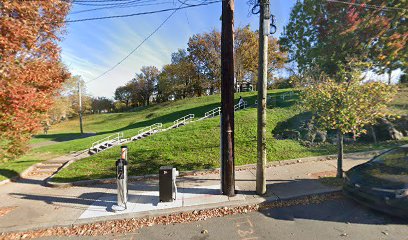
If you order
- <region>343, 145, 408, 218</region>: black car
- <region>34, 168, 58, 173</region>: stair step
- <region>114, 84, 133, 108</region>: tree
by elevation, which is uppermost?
<region>114, 84, 133, 108</region>: tree

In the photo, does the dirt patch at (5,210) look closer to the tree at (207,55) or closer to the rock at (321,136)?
the rock at (321,136)

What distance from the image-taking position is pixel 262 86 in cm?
615

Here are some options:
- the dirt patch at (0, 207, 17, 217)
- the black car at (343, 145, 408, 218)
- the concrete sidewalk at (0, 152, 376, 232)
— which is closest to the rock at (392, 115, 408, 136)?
the concrete sidewalk at (0, 152, 376, 232)

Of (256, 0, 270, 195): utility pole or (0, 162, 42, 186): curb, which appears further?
(0, 162, 42, 186): curb

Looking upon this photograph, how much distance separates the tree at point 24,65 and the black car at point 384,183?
320 inches

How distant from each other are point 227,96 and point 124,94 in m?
79.2

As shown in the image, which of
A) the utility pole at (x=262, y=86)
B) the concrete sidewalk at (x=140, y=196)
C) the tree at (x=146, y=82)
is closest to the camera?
the concrete sidewalk at (x=140, y=196)

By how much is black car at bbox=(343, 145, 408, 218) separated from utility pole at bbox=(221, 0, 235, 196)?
3.07 metres

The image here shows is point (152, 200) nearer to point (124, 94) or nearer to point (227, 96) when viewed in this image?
point (227, 96)

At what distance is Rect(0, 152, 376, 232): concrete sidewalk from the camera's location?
5.75m

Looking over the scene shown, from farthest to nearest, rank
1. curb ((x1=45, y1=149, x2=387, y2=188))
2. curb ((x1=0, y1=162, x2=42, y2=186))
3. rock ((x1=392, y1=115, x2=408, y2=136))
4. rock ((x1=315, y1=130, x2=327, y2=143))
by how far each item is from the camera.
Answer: rock ((x1=392, y1=115, x2=408, y2=136)) < rock ((x1=315, y1=130, x2=327, y2=143)) < curb ((x1=0, y1=162, x2=42, y2=186)) < curb ((x1=45, y1=149, x2=387, y2=188))

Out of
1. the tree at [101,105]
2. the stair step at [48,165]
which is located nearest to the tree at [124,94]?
the tree at [101,105]

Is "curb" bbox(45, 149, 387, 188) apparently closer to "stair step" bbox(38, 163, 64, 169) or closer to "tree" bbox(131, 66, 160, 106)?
"stair step" bbox(38, 163, 64, 169)

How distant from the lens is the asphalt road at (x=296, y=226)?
450cm
